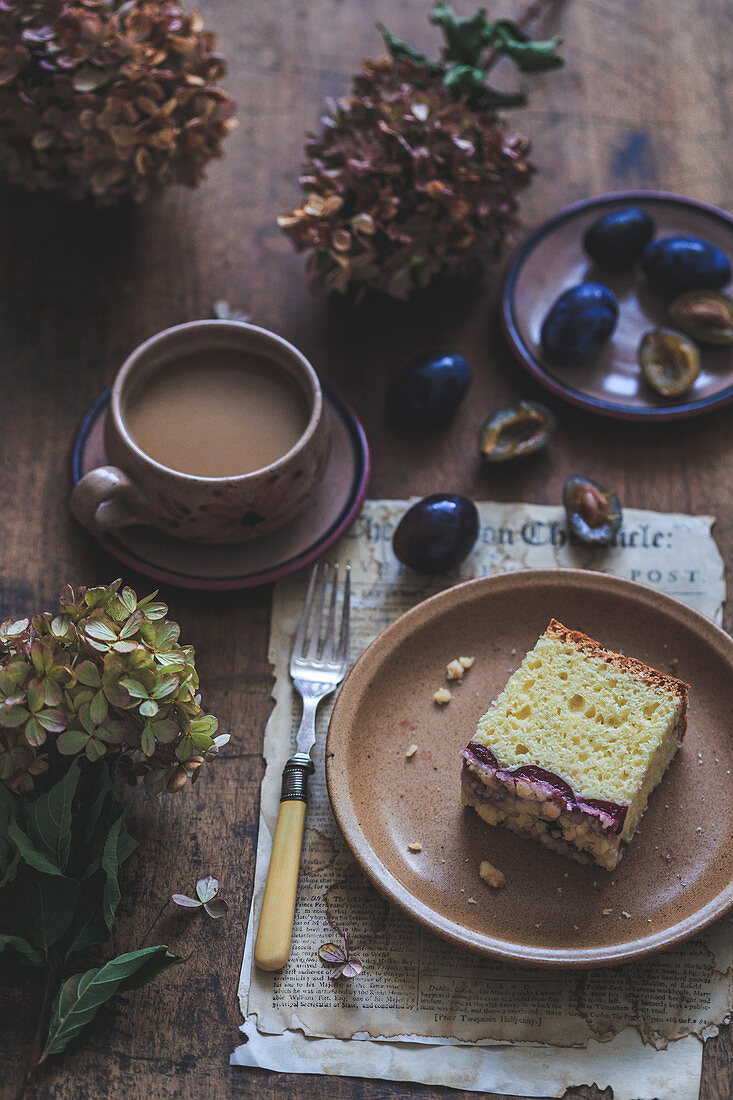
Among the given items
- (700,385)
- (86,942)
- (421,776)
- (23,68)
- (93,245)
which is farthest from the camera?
(93,245)

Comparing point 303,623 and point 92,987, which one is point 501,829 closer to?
point 303,623

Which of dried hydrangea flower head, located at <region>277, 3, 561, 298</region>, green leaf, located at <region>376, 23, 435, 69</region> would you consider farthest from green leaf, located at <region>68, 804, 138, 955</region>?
green leaf, located at <region>376, 23, 435, 69</region>

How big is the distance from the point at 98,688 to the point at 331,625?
387mm

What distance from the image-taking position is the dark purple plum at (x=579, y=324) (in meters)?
1.43

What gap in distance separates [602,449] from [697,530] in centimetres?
19

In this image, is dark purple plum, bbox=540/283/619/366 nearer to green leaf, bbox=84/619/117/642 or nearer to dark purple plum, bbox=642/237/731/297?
dark purple plum, bbox=642/237/731/297

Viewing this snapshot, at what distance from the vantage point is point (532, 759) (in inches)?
45.1

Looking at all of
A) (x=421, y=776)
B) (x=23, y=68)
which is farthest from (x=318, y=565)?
(x=23, y=68)

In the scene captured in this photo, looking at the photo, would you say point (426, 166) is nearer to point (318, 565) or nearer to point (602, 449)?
point (602, 449)

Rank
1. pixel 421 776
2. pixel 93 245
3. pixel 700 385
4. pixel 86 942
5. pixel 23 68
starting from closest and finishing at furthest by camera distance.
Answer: pixel 86 942 → pixel 421 776 → pixel 23 68 → pixel 700 385 → pixel 93 245

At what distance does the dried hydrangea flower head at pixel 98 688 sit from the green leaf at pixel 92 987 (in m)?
0.19

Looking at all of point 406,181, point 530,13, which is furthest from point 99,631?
point 530,13

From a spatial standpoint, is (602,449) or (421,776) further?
(602,449)

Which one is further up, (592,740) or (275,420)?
(275,420)
